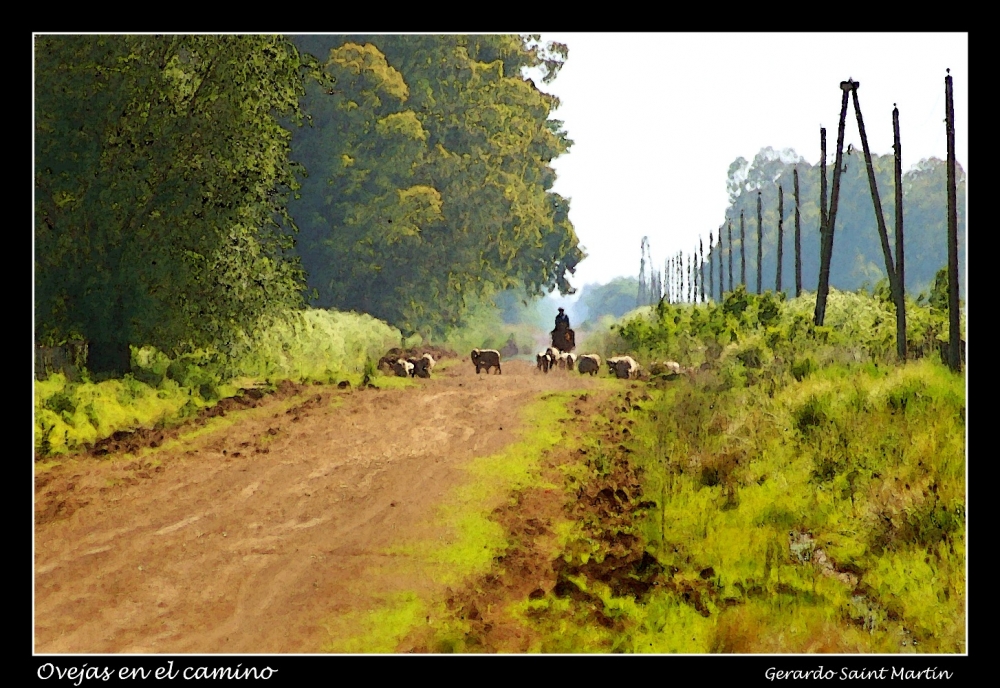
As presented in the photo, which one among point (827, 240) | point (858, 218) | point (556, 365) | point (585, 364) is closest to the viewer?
point (827, 240)

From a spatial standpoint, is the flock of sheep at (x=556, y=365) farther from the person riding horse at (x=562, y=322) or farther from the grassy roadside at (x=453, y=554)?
the grassy roadside at (x=453, y=554)

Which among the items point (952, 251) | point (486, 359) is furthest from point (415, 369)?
point (952, 251)

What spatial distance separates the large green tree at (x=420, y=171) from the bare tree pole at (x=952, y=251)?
22.4 metres

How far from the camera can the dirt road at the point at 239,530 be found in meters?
5.94

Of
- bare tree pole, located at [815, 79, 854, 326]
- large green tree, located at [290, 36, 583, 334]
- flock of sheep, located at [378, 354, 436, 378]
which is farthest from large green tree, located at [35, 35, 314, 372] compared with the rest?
large green tree, located at [290, 36, 583, 334]

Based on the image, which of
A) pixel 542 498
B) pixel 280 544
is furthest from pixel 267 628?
pixel 542 498

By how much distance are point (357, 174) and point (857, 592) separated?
31506 mm

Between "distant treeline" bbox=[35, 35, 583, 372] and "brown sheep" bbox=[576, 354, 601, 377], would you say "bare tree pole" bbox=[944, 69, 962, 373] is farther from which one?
"distant treeline" bbox=[35, 35, 583, 372]

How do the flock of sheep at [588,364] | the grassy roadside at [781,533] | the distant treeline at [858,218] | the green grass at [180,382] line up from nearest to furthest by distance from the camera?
the grassy roadside at [781,533] → the green grass at [180,382] → the flock of sheep at [588,364] → the distant treeline at [858,218]

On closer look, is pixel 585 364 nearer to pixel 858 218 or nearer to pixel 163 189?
pixel 163 189

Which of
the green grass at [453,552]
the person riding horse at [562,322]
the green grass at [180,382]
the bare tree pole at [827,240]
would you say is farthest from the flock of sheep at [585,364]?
the green grass at [453,552]

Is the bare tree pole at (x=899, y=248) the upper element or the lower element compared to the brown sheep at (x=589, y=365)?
upper

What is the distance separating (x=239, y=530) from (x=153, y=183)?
10027 millimetres

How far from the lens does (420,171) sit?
131 ft
